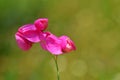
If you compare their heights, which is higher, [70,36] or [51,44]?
[51,44]

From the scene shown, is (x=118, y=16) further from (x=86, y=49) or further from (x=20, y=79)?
(x=20, y=79)

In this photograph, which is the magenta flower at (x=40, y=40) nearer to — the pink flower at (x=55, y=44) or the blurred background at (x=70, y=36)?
the pink flower at (x=55, y=44)

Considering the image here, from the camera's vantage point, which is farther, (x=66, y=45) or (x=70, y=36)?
(x=70, y=36)

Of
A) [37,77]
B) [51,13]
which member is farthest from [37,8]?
[37,77]

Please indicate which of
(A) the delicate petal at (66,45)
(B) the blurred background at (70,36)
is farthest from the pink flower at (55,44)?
(B) the blurred background at (70,36)

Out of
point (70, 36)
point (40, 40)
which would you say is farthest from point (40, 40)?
point (70, 36)

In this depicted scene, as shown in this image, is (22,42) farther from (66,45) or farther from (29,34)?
(66,45)

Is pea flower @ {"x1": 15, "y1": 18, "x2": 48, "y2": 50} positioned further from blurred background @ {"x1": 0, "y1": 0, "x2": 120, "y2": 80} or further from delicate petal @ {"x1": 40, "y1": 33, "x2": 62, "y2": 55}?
blurred background @ {"x1": 0, "y1": 0, "x2": 120, "y2": 80}
